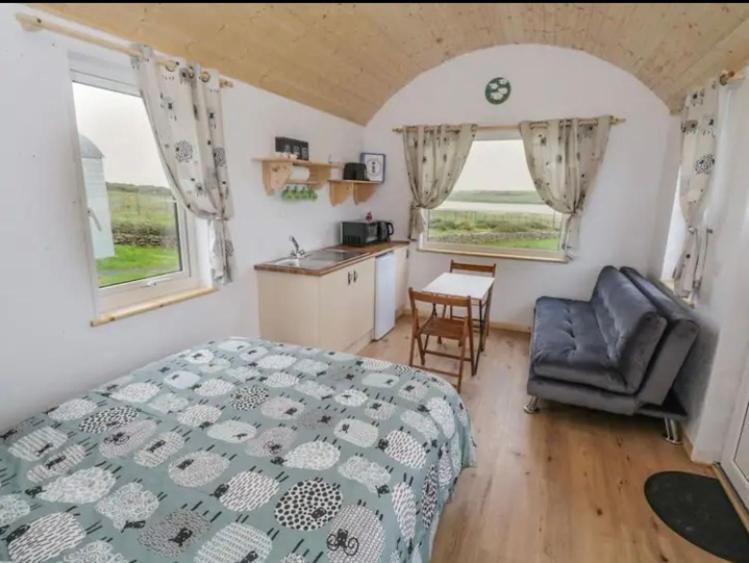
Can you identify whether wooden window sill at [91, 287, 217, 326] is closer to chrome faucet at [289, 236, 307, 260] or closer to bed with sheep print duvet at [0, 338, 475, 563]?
bed with sheep print duvet at [0, 338, 475, 563]

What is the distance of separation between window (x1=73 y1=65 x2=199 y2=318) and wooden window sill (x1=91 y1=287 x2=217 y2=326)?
5 centimetres

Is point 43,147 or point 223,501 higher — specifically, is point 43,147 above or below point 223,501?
above

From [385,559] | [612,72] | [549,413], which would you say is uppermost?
[612,72]

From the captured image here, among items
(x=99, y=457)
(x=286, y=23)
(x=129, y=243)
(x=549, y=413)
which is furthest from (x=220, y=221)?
(x=549, y=413)

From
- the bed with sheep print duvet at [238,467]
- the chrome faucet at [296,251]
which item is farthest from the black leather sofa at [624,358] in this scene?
the chrome faucet at [296,251]

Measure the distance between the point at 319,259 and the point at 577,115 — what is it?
2783 mm

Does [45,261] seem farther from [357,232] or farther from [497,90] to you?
[497,90]

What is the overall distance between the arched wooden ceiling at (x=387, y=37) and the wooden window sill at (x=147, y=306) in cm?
143

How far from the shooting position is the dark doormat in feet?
6.02

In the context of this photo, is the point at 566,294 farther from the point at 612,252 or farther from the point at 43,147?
the point at 43,147

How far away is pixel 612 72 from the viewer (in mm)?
3723

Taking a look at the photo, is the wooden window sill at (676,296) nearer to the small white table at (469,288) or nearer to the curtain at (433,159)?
the small white table at (469,288)

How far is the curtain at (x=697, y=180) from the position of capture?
2475 mm

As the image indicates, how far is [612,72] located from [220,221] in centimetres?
365
